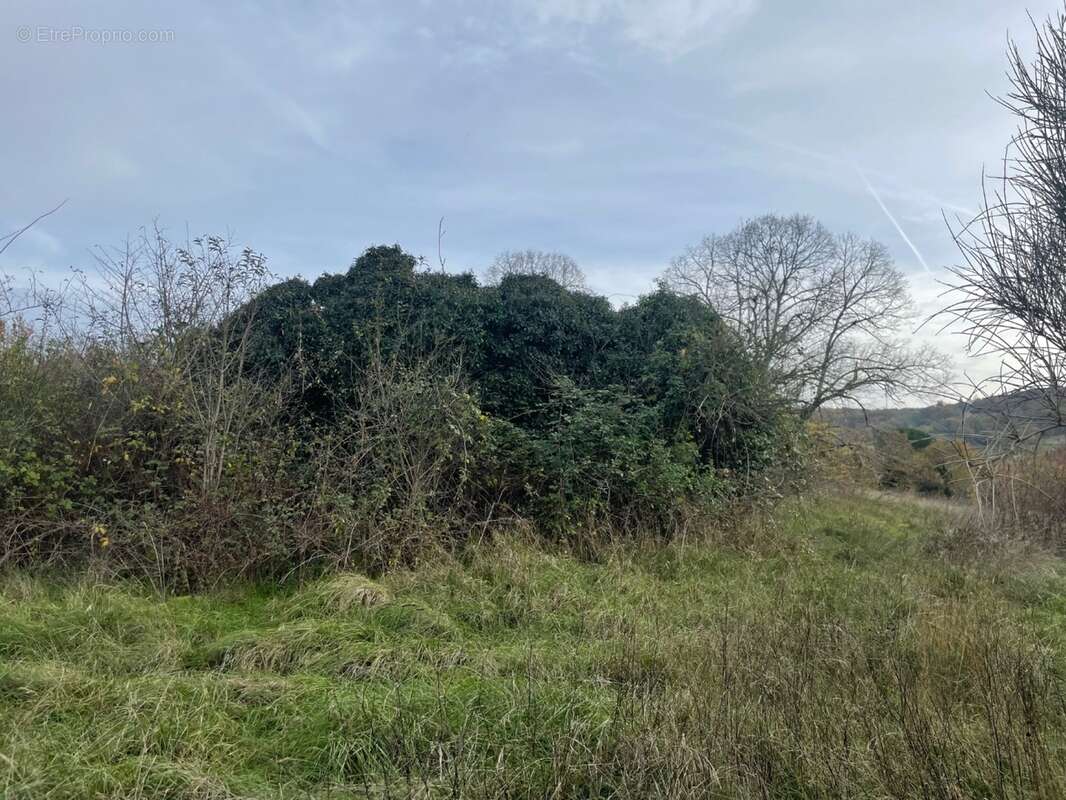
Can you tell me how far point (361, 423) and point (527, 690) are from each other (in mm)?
4186

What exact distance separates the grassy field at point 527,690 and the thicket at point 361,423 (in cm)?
73

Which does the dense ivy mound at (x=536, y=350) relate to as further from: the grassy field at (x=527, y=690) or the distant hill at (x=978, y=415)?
the distant hill at (x=978, y=415)

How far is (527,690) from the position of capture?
352cm

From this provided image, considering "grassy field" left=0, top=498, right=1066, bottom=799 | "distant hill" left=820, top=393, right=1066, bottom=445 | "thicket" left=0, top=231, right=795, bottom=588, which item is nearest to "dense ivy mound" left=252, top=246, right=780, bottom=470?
"thicket" left=0, top=231, right=795, bottom=588

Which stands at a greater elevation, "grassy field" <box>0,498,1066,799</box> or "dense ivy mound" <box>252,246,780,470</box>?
"dense ivy mound" <box>252,246,780,470</box>

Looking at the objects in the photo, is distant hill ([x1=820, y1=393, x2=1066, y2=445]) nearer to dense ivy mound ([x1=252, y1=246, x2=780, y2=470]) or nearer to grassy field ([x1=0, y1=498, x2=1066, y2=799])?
grassy field ([x1=0, y1=498, x2=1066, y2=799])

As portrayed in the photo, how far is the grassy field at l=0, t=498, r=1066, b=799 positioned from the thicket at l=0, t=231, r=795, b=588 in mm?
725

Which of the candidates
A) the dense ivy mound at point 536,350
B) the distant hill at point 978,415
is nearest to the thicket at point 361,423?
the dense ivy mound at point 536,350

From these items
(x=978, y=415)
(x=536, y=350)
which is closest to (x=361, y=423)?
(x=536, y=350)

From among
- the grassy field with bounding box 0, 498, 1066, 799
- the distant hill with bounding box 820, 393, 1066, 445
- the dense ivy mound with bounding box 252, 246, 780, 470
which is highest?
the dense ivy mound with bounding box 252, 246, 780, 470

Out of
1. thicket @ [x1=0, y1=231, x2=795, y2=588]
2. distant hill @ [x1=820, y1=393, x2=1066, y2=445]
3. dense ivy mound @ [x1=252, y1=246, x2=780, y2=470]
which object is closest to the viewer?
distant hill @ [x1=820, y1=393, x2=1066, y2=445]

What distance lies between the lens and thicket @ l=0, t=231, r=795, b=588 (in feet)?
20.3

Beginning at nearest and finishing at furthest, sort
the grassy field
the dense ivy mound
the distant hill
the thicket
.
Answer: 1. the grassy field
2. the distant hill
3. the thicket
4. the dense ivy mound

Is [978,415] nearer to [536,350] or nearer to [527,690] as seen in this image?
[527,690]
